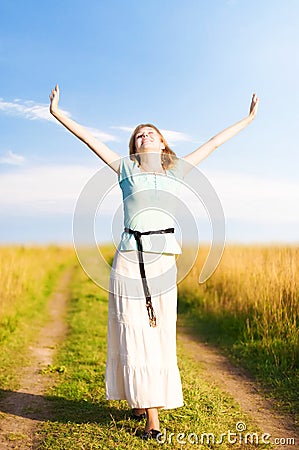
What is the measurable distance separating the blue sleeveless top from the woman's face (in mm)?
143

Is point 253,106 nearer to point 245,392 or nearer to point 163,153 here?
point 163,153

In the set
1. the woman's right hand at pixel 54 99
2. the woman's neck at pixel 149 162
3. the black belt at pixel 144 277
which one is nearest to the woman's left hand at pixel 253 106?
the woman's neck at pixel 149 162

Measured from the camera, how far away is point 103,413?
4.72 m

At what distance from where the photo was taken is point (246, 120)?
4664 mm

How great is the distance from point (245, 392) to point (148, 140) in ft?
10.1

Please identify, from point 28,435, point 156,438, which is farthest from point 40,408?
point 156,438

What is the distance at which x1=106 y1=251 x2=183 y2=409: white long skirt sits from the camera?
13.1 ft

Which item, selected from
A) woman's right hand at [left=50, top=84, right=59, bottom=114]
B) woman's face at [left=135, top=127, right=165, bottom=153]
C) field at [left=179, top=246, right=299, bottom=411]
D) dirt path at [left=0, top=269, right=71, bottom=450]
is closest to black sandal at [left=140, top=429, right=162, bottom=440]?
dirt path at [left=0, top=269, right=71, bottom=450]

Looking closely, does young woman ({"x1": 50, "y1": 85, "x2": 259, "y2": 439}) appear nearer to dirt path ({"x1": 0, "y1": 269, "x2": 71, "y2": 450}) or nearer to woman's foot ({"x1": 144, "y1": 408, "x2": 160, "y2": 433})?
woman's foot ({"x1": 144, "y1": 408, "x2": 160, "y2": 433})

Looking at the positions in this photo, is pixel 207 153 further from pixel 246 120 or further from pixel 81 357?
pixel 81 357

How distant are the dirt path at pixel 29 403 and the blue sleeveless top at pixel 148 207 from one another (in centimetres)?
183

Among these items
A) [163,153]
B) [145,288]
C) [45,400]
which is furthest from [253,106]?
[45,400]

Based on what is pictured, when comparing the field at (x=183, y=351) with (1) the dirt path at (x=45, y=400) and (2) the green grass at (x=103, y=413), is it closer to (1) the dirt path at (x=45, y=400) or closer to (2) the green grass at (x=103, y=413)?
(2) the green grass at (x=103, y=413)

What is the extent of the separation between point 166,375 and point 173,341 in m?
0.26
